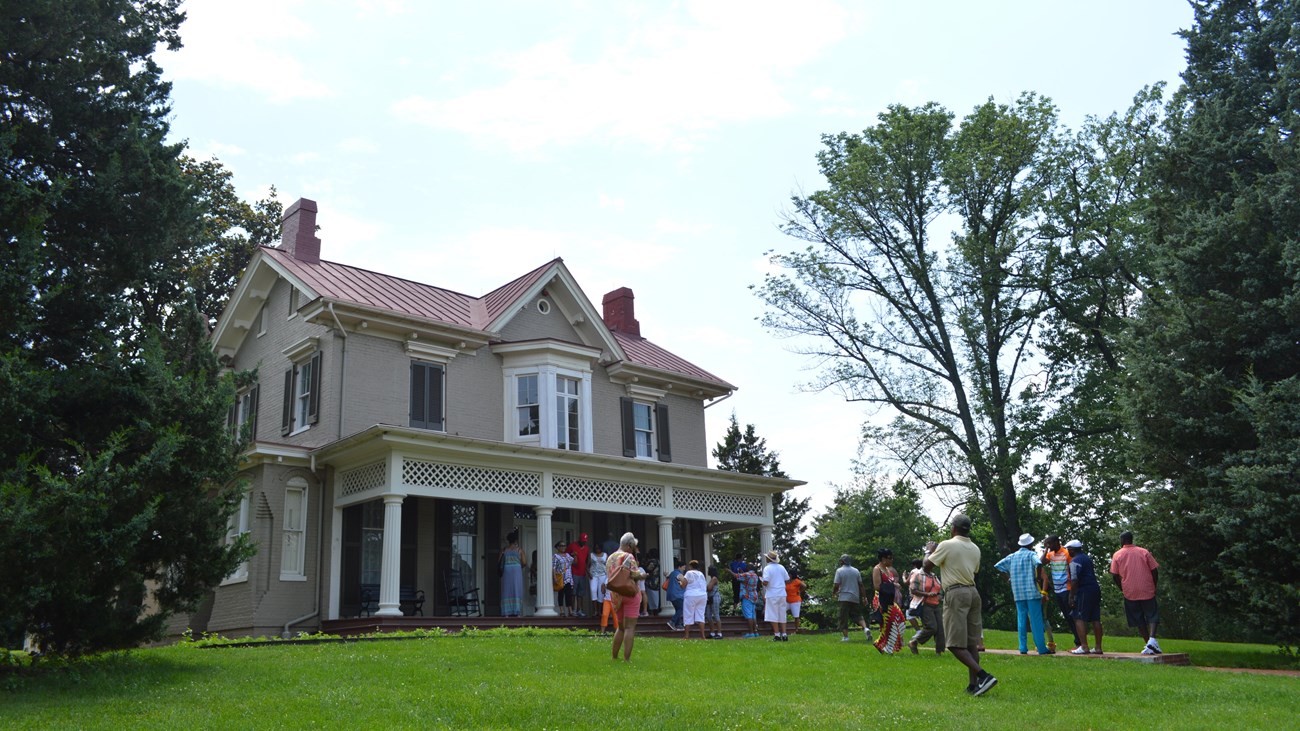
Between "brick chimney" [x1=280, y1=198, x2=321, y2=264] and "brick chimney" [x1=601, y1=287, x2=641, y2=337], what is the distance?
906 cm

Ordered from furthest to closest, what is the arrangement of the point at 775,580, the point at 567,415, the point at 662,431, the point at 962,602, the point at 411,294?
the point at 662,431
the point at 411,294
the point at 567,415
the point at 775,580
the point at 962,602

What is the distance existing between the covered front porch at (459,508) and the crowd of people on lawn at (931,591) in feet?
2.96

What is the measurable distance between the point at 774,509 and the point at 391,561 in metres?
34.1

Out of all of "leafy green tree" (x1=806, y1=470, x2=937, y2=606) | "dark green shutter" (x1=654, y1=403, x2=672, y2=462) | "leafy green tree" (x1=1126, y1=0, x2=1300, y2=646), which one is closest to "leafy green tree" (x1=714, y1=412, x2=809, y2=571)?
"leafy green tree" (x1=806, y1=470, x2=937, y2=606)

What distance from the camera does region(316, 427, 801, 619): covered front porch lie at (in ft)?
62.3

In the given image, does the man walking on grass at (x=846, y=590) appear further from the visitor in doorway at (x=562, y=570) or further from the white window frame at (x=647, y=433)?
the white window frame at (x=647, y=433)

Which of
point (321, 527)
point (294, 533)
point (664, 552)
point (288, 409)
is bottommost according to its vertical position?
point (664, 552)

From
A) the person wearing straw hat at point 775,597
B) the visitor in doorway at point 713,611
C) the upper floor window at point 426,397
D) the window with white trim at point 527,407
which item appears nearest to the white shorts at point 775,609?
the person wearing straw hat at point 775,597

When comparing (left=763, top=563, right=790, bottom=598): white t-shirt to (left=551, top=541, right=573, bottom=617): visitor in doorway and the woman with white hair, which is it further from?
the woman with white hair

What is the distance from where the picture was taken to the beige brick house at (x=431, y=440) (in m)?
19.7

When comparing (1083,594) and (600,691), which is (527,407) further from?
(600,691)

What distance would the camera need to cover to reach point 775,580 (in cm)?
1775

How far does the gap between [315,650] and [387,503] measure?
5.25m

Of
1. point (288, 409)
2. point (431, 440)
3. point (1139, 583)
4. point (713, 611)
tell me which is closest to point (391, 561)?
point (431, 440)
